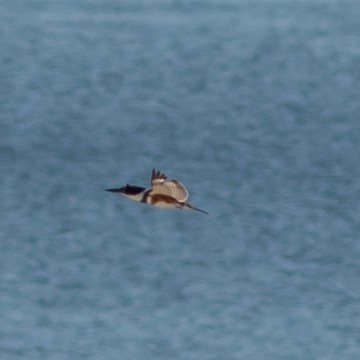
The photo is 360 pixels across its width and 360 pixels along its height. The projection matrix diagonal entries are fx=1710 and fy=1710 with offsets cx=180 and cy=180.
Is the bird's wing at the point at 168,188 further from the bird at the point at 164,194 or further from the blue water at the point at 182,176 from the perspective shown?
the blue water at the point at 182,176

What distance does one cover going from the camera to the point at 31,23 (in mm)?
17688

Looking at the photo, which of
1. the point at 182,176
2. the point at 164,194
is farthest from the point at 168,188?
the point at 182,176

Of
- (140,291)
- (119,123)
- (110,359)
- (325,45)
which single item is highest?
(325,45)

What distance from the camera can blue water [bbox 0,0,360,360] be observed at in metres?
11.3

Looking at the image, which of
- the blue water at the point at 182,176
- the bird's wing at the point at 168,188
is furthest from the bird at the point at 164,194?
the blue water at the point at 182,176

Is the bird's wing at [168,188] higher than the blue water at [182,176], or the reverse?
the blue water at [182,176]

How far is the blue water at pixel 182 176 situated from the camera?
11258 mm

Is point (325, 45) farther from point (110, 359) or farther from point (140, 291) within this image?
point (110, 359)

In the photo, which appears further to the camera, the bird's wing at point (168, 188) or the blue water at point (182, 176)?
the blue water at point (182, 176)

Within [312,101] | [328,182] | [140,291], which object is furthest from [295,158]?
[140,291]

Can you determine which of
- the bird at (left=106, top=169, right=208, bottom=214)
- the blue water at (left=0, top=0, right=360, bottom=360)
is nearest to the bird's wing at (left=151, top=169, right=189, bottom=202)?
the bird at (left=106, top=169, right=208, bottom=214)

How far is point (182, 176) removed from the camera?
1355 cm

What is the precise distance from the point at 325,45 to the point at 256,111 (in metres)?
2.10

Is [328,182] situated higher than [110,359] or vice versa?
[328,182]
